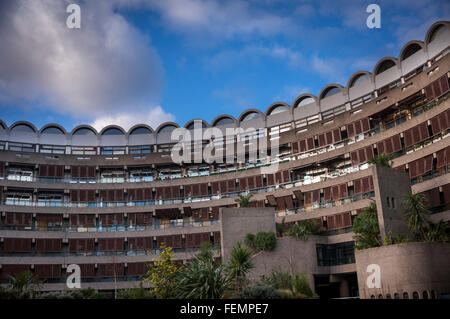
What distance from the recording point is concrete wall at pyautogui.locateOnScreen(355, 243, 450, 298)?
109 feet

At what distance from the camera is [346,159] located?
53594mm

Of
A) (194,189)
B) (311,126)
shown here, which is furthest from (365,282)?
(194,189)

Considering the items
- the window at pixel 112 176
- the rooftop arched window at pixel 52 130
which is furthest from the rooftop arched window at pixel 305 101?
the rooftop arched window at pixel 52 130

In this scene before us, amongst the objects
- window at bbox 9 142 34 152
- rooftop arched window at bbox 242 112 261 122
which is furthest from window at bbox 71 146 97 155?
rooftop arched window at bbox 242 112 261 122

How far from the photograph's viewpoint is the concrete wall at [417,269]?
109 ft

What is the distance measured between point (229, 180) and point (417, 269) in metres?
29.9

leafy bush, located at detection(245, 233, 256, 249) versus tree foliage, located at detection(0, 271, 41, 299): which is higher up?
leafy bush, located at detection(245, 233, 256, 249)

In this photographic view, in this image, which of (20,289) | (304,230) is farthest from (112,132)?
(304,230)

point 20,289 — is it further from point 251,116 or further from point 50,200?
point 251,116

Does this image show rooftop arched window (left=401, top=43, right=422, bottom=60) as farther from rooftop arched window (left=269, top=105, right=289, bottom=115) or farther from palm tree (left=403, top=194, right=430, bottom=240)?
palm tree (left=403, top=194, right=430, bottom=240)

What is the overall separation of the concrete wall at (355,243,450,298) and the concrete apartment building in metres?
6.63

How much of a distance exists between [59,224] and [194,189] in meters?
16.7

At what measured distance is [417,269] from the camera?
109 feet
